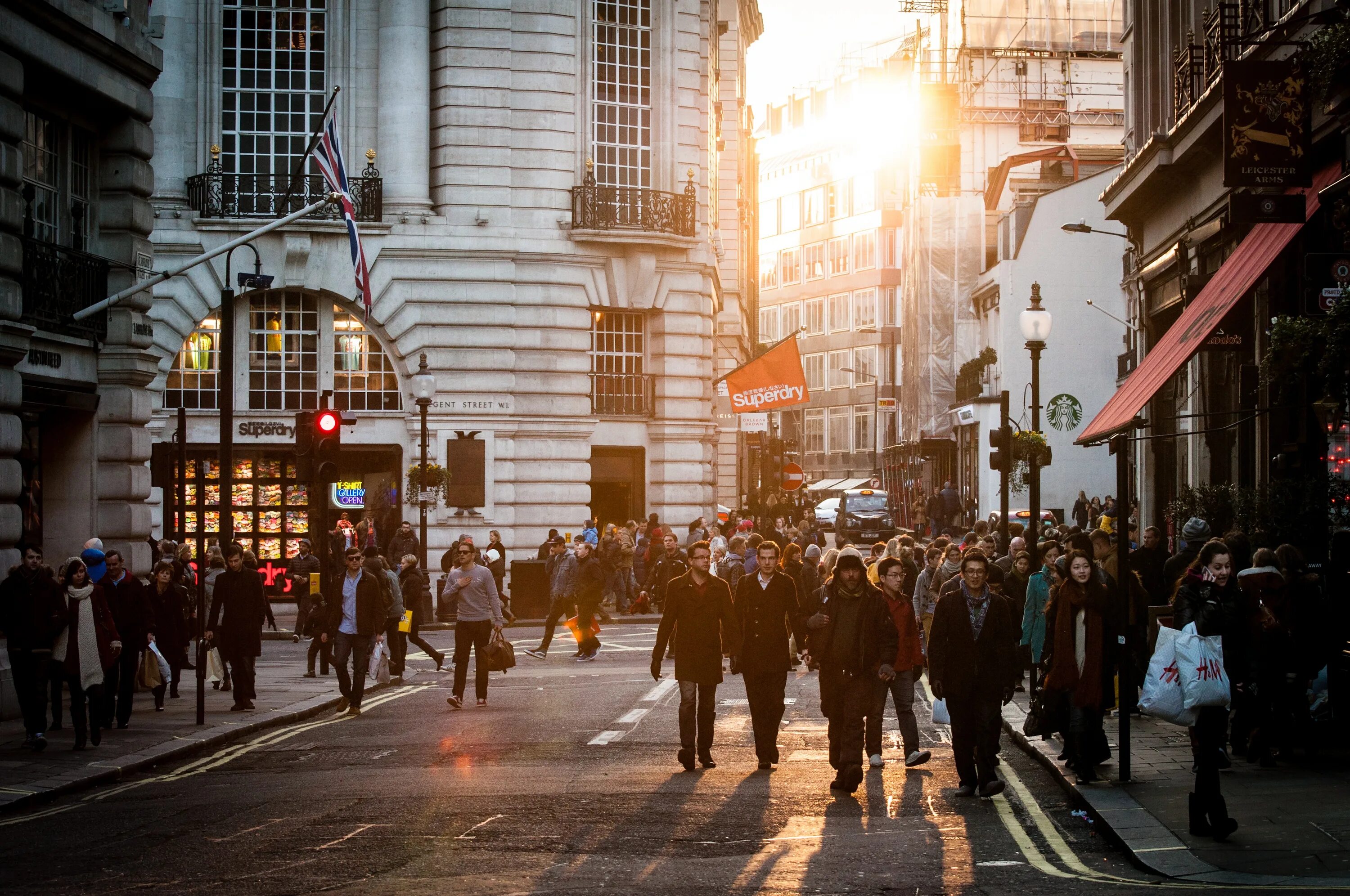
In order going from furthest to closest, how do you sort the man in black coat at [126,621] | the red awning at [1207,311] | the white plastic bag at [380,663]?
the white plastic bag at [380,663]
the man in black coat at [126,621]
the red awning at [1207,311]

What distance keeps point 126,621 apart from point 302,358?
1970cm

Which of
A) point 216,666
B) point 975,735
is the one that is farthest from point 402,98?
point 975,735

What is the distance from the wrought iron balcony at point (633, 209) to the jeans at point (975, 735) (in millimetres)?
26155

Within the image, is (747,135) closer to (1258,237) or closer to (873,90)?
(873,90)

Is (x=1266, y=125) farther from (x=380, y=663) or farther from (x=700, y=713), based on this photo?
(x=380, y=663)

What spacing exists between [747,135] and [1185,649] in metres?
63.1

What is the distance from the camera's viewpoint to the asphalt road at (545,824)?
9477 mm

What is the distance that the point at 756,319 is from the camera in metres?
81.2

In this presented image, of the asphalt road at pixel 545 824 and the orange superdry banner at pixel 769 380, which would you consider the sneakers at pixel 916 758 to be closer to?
the asphalt road at pixel 545 824

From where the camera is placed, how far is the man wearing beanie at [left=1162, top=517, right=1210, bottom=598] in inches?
628

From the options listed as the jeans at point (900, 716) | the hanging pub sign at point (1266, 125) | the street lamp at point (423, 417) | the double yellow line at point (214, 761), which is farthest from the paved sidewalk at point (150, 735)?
the hanging pub sign at point (1266, 125)

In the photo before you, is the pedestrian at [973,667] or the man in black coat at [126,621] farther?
the man in black coat at [126,621]

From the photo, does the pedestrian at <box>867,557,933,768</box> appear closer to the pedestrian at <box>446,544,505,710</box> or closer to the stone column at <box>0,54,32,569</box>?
the pedestrian at <box>446,544,505,710</box>

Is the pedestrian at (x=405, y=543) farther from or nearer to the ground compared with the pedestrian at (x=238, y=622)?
farther from the ground
